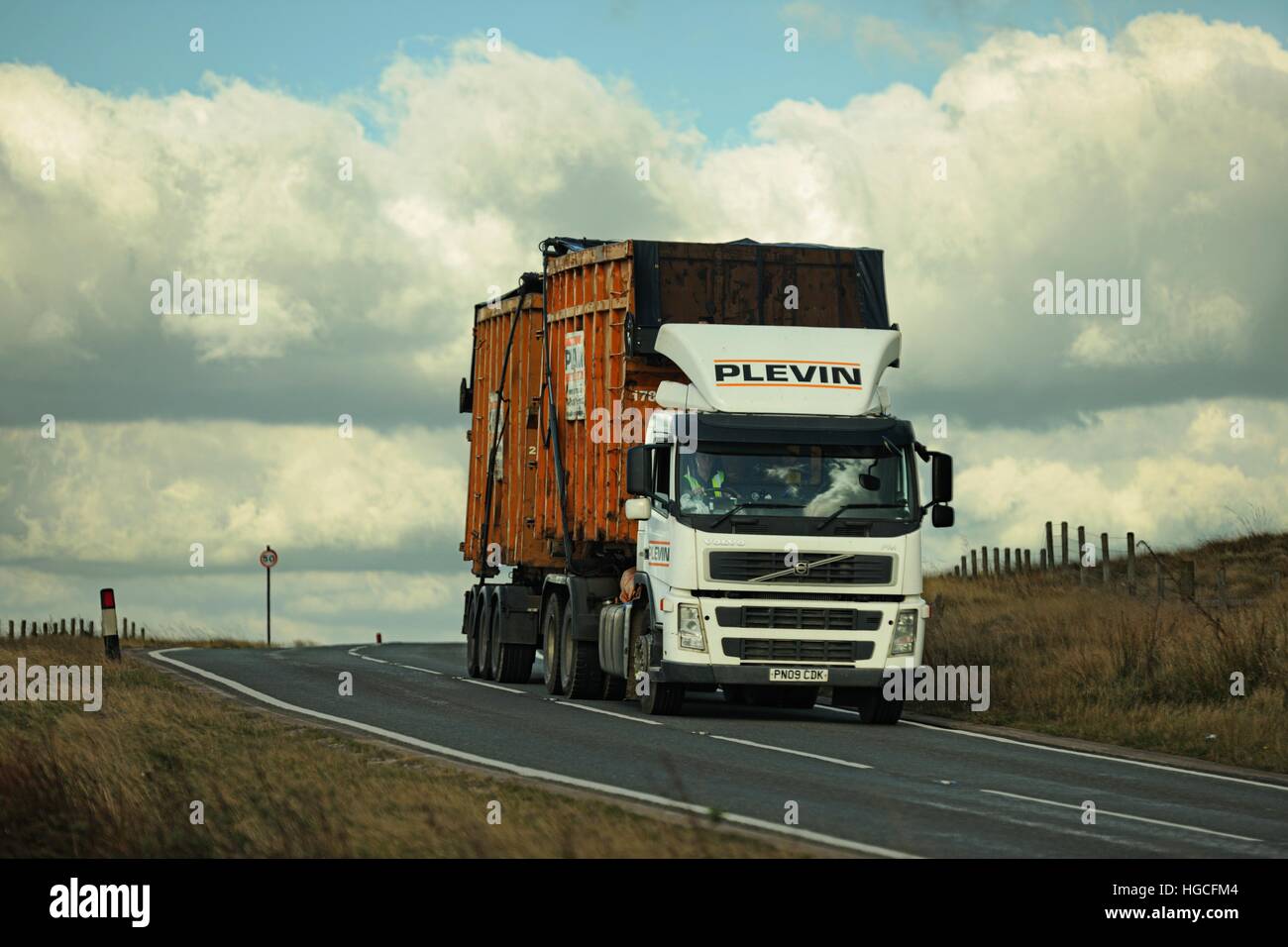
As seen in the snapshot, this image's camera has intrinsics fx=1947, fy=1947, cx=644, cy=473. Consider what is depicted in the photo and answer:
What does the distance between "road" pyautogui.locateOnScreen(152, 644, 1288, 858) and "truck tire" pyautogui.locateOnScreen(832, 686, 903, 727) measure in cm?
28

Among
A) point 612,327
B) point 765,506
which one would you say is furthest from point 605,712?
point 612,327

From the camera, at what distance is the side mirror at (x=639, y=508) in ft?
67.4

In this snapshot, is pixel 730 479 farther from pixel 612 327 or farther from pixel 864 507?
pixel 612 327

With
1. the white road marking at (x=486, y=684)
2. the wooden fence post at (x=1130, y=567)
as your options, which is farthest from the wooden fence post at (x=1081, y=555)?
the white road marking at (x=486, y=684)

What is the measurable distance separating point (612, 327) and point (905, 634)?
16.8 feet

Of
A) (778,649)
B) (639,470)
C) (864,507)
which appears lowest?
(778,649)

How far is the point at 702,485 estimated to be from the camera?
20.0m

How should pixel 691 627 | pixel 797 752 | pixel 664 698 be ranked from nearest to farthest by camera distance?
pixel 797 752 → pixel 691 627 → pixel 664 698
